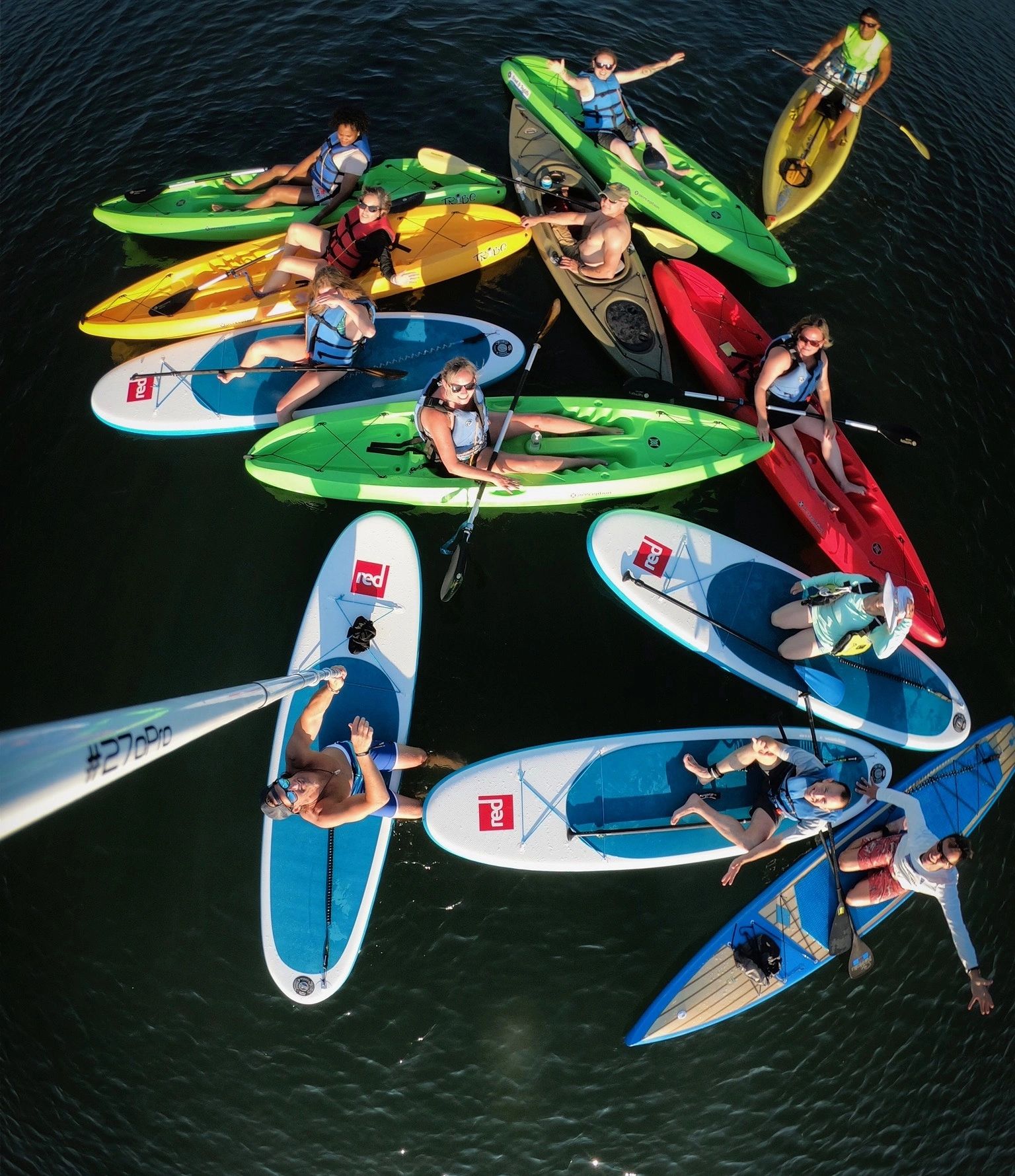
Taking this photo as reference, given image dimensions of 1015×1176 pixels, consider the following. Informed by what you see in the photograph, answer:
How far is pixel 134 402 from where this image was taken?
28.5ft

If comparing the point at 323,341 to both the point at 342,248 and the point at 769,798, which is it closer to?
the point at 342,248

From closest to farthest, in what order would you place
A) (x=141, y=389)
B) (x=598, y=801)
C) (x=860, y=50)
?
(x=598, y=801), (x=141, y=389), (x=860, y=50)

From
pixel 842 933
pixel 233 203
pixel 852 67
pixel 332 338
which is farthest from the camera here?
pixel 852 67

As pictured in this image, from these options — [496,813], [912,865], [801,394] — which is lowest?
[912,865]

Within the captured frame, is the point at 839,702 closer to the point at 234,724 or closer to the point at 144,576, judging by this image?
the point at 234,724

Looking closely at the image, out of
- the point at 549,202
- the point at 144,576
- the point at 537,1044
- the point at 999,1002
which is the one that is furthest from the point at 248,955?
the point at 549,202

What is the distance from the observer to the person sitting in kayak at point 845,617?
6.44 meters

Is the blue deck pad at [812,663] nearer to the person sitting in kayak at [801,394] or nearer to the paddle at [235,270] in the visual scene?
the person sitting in kayak at [801,394]

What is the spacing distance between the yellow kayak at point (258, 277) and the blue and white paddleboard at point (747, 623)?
12.2ft

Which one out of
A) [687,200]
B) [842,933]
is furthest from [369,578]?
[687,200]

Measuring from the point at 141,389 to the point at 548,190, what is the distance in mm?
5182

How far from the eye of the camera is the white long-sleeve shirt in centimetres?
598

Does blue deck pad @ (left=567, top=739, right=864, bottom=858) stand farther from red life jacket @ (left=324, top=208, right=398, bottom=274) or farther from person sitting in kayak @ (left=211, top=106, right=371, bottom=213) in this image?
person sitting in kayak @ (left=211, top=106, right=371, bottom=213)

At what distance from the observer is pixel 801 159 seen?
10.5 meters
